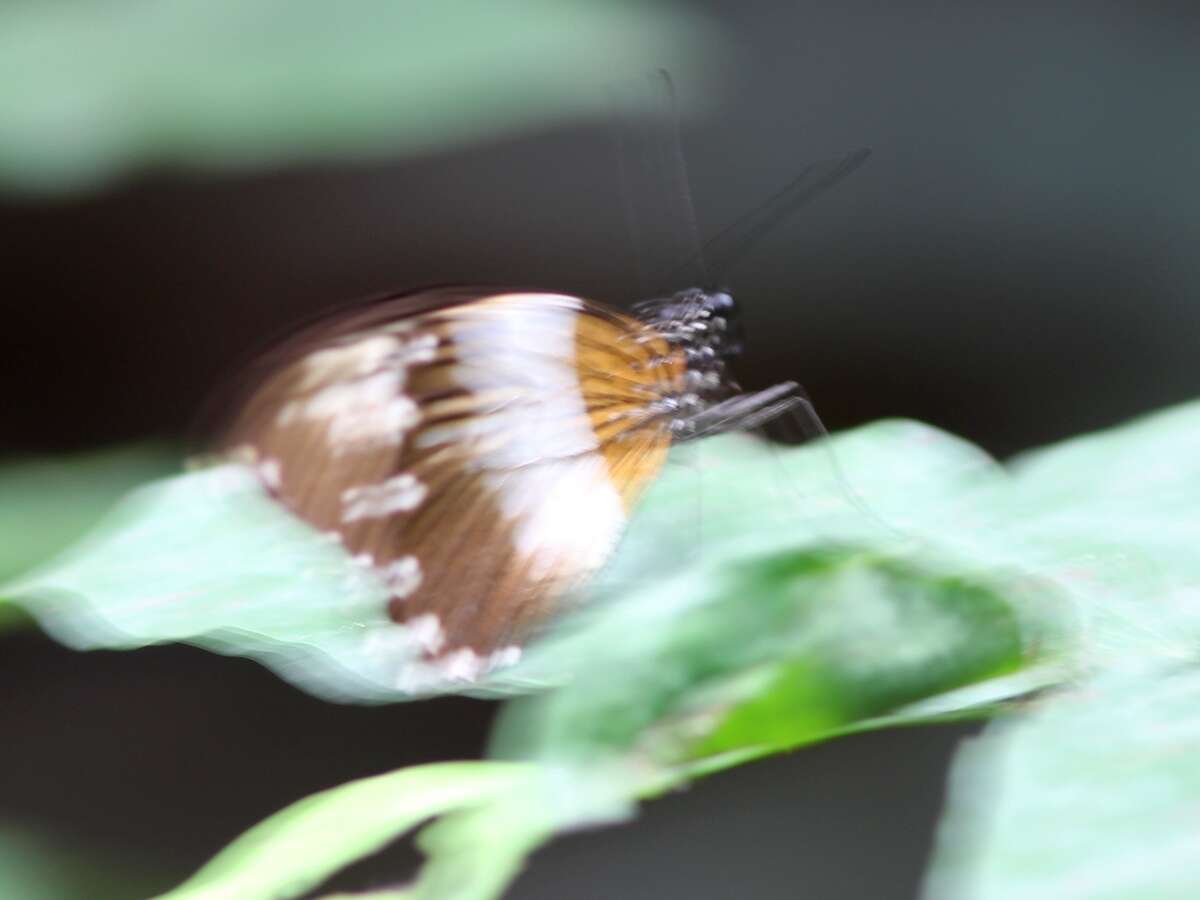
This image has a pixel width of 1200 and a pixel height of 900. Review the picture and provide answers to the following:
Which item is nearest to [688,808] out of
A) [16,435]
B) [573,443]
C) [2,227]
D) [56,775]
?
[573,443]

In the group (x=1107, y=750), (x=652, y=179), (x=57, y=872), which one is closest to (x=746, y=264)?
(x=652, y=179)

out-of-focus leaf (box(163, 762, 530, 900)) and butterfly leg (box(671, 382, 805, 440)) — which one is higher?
butterfly leg (box(671, 382, 805, 440))

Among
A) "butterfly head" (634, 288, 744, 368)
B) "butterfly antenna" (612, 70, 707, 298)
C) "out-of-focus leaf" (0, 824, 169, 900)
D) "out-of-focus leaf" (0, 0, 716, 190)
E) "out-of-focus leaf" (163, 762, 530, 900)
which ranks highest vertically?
"out-of-focus leaf" (0, 0, 716, 190)

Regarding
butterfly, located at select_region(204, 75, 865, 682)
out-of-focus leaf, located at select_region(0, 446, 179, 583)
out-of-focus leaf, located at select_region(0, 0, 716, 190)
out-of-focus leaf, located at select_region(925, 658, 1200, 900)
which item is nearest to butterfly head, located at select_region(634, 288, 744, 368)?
butterfly, located at select_region(204, 75, 865, 682)

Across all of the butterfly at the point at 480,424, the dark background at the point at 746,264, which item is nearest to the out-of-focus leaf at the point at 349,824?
the butterfly at the point at 480,424

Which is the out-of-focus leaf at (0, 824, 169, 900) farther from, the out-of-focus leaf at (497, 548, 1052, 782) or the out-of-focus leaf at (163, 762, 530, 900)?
the out-of-focus leaf at (497, 548, 1052, 782)

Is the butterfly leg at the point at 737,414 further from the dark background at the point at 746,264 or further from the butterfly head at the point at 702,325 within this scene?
the dark background at the point at 746,264
